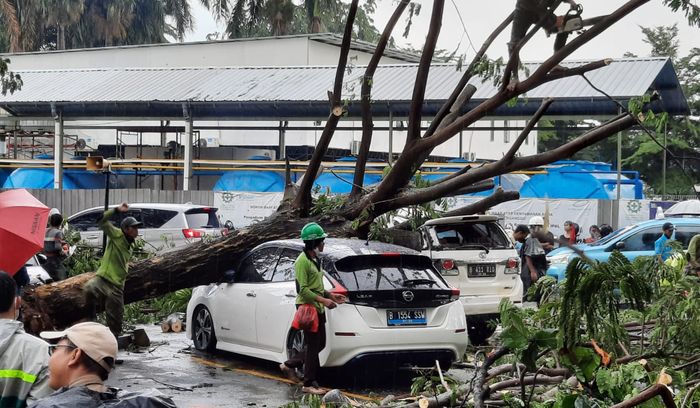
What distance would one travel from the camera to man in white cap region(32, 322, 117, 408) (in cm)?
386

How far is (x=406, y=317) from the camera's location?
1105 centimetres

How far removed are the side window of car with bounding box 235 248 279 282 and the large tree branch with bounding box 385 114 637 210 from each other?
1.56 m

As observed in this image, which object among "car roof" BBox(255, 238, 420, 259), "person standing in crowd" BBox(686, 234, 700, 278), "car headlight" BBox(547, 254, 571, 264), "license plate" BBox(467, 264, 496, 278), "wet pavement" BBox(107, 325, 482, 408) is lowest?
"wet pavement" BBox(107, 325, 482, 408)

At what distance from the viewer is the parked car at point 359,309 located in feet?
35.7

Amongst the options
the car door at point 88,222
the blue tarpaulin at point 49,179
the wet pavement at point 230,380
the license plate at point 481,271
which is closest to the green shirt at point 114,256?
the wet pavement at point 230,380

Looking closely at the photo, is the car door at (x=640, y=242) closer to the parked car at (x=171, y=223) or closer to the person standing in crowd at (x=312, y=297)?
the parked car at (x=171, y=223)

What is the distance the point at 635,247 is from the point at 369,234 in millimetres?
8119

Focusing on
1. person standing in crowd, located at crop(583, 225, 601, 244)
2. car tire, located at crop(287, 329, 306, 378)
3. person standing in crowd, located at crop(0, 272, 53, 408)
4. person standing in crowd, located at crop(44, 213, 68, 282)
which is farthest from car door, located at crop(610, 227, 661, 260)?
person standing in crowd, located at crop(0, 272, 53, 408)

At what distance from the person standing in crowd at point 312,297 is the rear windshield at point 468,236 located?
3.91 metres

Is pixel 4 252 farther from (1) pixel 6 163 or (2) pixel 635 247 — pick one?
(1) pixel 6 163

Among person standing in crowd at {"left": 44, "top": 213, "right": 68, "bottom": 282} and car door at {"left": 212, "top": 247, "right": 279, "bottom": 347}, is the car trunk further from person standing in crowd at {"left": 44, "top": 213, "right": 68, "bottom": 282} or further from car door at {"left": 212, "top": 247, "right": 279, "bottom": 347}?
person standing in crowd at {"left": 44, "top": 213, "right": 68, "bottom": 282}

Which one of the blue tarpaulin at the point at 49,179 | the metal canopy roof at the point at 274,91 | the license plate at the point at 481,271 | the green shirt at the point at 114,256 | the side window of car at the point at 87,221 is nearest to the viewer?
the green shirt at the point at 114,256

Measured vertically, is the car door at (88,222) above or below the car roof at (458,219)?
below

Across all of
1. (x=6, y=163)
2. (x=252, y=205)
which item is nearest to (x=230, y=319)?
(x=252, y=205)
